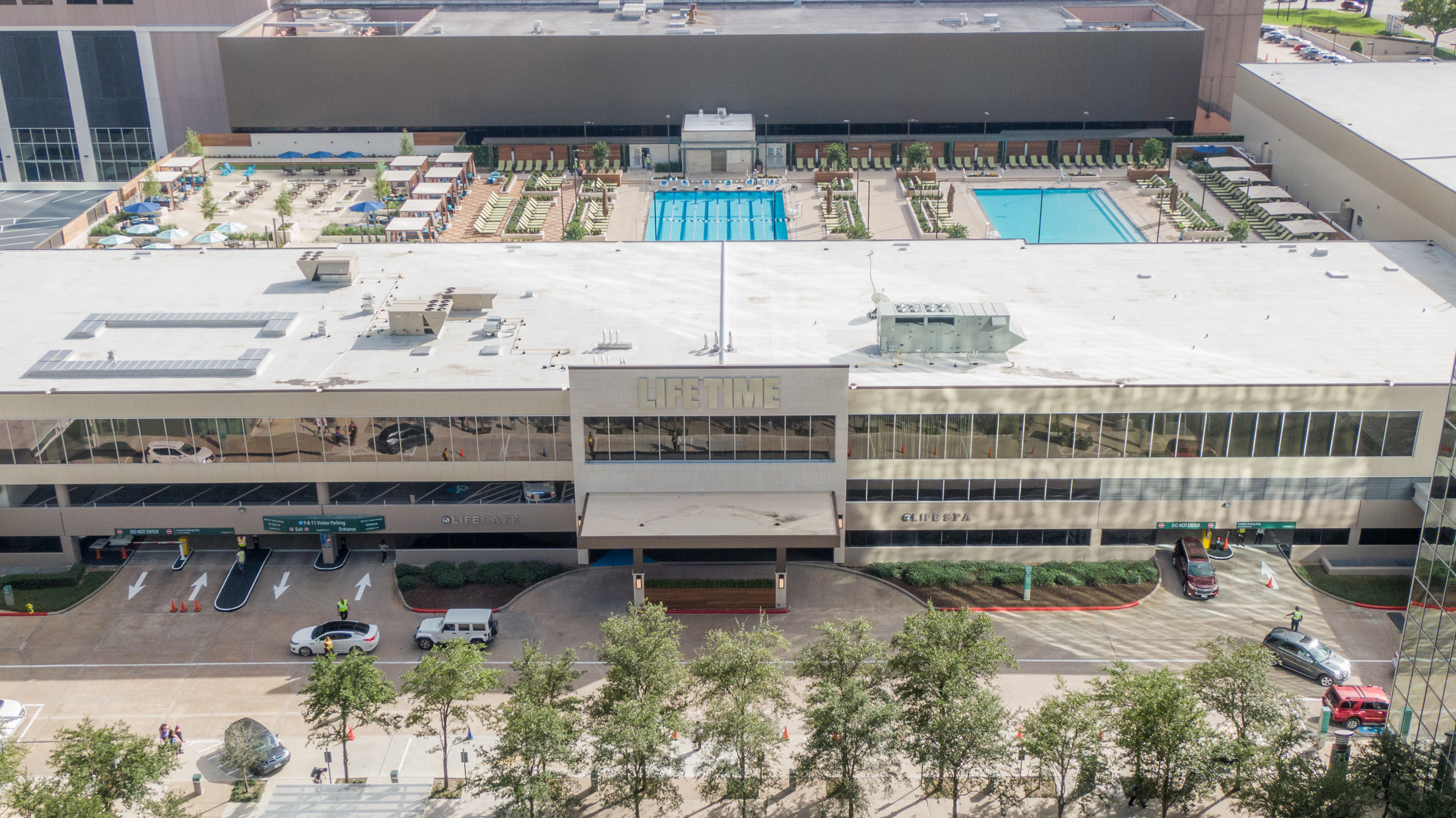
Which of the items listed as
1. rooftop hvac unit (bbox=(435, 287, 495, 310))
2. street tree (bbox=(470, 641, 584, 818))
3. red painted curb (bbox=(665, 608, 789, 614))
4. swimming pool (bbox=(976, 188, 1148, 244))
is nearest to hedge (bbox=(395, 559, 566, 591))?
red painted curb (bbox=(665, 608, 789, 614))

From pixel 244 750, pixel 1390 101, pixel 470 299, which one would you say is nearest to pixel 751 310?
pixel 470 299

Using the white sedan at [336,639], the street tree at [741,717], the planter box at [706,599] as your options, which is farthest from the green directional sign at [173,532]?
the street tree at [741,717]

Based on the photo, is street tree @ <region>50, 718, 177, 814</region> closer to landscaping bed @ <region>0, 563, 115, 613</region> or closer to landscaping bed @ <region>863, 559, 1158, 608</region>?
landscaping bed @ <region>0, 563, 115, 613</region>

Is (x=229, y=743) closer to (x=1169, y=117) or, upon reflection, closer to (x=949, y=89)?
(x=949, y=89)

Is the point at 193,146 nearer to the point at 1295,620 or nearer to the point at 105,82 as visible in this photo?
the point at 105,82

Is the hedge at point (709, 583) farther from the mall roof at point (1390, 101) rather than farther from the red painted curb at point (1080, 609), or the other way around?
the mall roof at point (1390, 101)

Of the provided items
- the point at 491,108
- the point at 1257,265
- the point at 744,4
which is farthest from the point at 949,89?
the point at 1257,265
